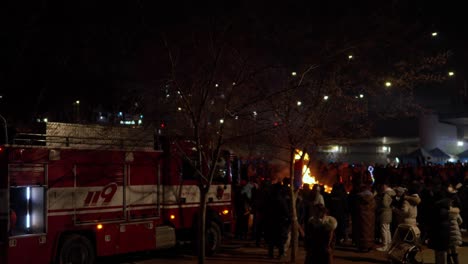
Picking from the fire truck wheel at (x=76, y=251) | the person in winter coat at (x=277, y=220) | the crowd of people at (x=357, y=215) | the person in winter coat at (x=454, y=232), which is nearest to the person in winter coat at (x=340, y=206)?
the crowd of people at (x=357, y=215)

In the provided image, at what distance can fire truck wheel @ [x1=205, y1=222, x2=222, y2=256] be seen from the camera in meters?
13.6

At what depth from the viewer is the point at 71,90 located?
22281 mm

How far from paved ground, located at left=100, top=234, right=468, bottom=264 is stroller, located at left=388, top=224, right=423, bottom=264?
1.48 meters

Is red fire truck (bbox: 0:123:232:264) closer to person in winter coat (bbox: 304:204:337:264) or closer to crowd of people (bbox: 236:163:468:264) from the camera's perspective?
crowd of people (bbox: 236:163:468:264)

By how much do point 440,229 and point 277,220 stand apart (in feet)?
12.3

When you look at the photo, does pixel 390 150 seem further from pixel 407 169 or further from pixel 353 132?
pixel 353 132

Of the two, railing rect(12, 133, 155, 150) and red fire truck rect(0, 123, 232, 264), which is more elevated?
railing rect(12, 133, 155, 150)

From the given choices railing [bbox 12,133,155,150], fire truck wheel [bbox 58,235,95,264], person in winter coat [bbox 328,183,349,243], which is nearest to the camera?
railing [bbox 12,133,155,150]

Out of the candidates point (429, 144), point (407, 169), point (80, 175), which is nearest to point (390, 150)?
point (429, 144)

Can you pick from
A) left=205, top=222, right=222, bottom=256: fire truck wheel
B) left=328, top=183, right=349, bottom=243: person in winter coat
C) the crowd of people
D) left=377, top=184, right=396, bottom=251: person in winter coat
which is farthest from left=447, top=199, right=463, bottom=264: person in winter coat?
left=205, top=222, right=222, bottom=256: fire truck wheel

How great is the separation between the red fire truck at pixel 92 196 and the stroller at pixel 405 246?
4563mm

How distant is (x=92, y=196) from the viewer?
1130 cm

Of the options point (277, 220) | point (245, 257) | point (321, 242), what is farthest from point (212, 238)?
point (321, 242)

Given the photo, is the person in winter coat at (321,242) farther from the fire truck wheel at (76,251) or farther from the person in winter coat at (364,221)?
the person in winter coat at (364,221)
